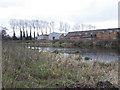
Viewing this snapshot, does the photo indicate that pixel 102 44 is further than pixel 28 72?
Yes

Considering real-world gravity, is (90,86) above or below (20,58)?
below

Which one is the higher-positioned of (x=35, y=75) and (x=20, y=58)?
(x=20, y=58)

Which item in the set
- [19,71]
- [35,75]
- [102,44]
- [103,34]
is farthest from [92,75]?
[103,34]

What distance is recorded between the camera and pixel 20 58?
7.37 metres

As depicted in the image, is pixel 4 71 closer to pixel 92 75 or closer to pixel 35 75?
pixel 35 75

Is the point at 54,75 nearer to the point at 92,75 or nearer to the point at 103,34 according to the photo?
the point at 92,75

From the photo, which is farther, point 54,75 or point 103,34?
point 103,34

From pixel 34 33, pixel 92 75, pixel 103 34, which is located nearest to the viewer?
pixel 92 75

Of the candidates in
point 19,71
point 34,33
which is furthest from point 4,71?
point 34,33

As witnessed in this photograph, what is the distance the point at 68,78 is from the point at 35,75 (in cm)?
116

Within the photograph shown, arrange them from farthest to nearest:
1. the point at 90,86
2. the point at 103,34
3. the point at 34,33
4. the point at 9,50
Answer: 1. the point at 34,33
2. the point at 103,34
3. the point at 9,50
4. the point at 90,86

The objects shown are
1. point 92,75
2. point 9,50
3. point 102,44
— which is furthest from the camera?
point 102,44

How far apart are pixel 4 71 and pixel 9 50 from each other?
8.95ft

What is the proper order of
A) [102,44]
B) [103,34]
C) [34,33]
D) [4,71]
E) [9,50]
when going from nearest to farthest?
[4,71] < [9,50] < [102,44] < [103,34] < [34,33]
